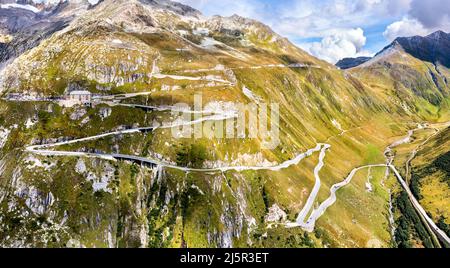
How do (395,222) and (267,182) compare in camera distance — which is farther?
(395,222)

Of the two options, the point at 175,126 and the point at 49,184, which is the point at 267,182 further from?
the point at 49,184

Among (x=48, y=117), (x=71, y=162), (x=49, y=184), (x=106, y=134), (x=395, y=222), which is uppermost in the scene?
(x=48, y=117)
